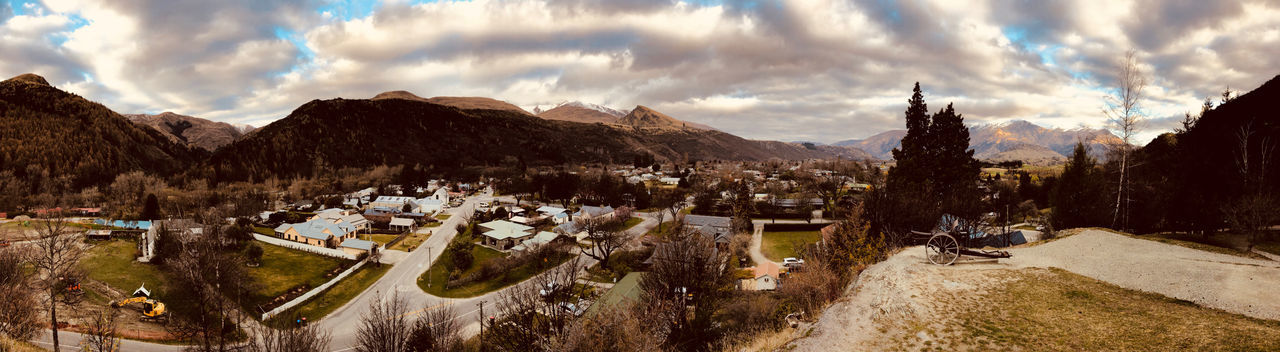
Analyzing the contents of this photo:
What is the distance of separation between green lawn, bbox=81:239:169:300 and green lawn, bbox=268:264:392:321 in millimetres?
11306

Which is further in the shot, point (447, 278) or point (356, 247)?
point (356, 247)

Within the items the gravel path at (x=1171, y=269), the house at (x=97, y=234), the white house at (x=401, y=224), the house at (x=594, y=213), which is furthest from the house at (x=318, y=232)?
the gravel path at (x=1171, y=269)

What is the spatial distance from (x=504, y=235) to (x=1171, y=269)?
161 feet

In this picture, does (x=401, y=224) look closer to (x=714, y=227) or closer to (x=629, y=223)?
(x=629, y=223)

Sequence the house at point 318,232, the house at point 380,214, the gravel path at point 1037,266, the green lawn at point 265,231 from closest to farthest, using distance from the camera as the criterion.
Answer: the gravel path at point 1037,266, the house at point 318,232, the green lawn at point 265,231, the house at point 380,214

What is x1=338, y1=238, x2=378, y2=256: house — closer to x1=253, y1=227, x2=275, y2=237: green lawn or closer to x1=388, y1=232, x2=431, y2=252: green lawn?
x1=388, y1=232, x2=431, y2=252: green lawn

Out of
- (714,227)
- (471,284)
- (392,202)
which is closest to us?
(471,284)

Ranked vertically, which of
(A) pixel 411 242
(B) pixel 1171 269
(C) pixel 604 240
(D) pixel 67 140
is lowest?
(A) pixel 411 242

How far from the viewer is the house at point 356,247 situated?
47.4 metres

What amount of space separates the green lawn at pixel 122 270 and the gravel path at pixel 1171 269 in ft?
178

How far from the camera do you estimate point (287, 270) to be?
42.2 meters

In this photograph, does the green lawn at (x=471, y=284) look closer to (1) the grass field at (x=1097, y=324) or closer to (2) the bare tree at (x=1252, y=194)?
(1) the grass field at (x=1097, y=324)

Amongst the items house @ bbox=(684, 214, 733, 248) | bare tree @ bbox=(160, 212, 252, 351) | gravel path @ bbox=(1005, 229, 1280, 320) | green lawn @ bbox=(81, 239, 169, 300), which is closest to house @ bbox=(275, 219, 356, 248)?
bare tree @ bbox=(160, 212, 252, 351)

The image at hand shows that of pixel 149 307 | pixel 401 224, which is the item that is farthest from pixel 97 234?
pixel 149 307
